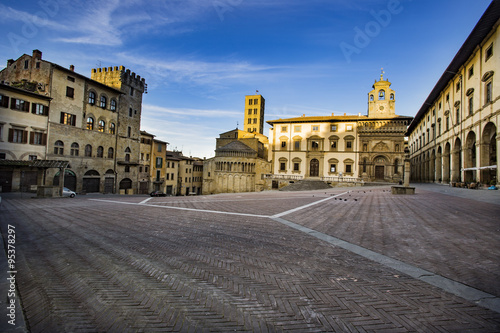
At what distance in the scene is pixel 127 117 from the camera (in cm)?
4150

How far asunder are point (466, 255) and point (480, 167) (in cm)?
2389

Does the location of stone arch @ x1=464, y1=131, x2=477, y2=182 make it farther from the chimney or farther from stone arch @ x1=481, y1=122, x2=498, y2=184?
the chimney

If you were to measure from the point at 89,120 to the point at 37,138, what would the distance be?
24.3 ft

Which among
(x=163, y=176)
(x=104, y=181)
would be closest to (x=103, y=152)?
(x=104, y=181)

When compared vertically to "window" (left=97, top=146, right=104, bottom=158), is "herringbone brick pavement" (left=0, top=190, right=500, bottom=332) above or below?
below

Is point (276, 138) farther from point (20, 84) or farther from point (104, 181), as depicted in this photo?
point (20, 84)

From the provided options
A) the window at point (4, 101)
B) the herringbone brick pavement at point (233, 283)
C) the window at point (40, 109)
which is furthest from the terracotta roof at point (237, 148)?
the herringbone brick pavement at point (233, 283)

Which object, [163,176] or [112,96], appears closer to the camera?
[112,96]

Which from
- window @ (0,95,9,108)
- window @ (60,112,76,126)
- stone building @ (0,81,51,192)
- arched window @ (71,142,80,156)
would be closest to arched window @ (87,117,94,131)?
window @ (60,112,76,126)

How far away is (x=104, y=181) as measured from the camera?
37.2 m

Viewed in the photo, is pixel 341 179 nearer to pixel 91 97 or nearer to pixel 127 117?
pixel 127 117

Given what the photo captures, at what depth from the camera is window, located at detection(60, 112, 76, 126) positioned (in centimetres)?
3170

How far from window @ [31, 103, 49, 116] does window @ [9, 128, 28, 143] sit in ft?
8.94

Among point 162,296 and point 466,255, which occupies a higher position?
point 466,255
